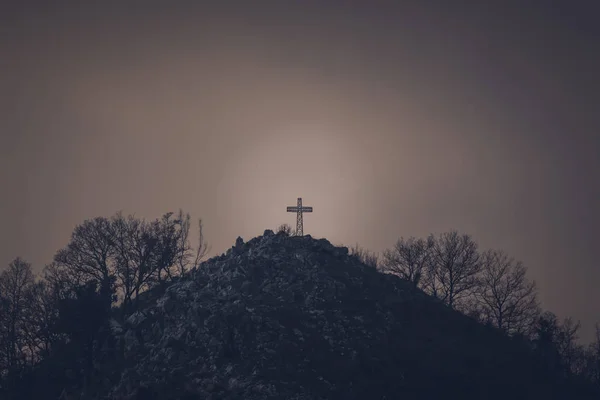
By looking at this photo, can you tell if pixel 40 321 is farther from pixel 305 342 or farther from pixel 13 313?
pixel 305 342

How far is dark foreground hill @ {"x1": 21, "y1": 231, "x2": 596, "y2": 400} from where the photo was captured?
267ft

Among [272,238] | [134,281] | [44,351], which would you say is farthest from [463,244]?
[44,351]

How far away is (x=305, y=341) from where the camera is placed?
87.3 m

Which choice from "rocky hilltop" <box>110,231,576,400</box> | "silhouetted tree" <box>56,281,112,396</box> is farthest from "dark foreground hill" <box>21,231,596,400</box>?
"silhouetted tree" <box>56,281,112,396</box>

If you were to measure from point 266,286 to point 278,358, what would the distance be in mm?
14852

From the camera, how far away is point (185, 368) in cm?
8306

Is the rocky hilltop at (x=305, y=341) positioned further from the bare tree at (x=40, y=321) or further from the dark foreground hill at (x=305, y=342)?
the bare tree at (x=40, y=321)

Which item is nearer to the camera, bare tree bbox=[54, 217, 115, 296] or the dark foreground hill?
the dark foreground hill

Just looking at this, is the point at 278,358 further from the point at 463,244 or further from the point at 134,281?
the point at 463,244

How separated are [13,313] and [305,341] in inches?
1634

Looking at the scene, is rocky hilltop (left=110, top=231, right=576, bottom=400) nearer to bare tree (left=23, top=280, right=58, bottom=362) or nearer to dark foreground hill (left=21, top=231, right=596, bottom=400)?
dark foreground hill (left=21, top=231, right=596, bottom=400)

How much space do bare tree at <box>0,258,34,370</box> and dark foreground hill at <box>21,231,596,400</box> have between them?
1567 cm

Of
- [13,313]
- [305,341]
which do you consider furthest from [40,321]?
[305,341]

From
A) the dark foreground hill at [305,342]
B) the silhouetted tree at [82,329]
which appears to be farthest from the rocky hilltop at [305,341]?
the silhouetted tree at [82,329]
